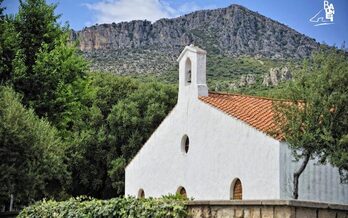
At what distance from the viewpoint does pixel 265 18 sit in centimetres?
8100

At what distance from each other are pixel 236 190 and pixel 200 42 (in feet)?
174

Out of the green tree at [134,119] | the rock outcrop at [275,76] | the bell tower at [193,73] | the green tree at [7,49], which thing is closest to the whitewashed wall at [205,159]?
the bell tower at [193,73]

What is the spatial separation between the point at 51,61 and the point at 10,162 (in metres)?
7.53

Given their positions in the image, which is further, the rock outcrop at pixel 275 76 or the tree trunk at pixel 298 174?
the rock outcrop at pixel 275 76

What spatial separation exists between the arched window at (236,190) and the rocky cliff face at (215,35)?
147 feet

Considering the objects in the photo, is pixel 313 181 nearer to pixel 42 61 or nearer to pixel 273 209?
pixel 42 61

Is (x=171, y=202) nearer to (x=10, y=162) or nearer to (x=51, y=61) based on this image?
(x=10, y=162)

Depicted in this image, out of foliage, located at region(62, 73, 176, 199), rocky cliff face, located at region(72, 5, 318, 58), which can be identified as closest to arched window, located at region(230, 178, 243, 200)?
foliage, located at region(62, 73, 176, 199)

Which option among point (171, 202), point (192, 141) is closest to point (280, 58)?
point (192, 141)

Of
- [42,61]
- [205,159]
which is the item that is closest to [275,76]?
[205,159]

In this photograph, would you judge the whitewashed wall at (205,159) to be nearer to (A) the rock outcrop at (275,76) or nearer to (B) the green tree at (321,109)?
(B) the green tree at (321,109)

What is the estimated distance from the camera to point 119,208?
14141mm

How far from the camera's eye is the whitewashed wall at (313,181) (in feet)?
74.8

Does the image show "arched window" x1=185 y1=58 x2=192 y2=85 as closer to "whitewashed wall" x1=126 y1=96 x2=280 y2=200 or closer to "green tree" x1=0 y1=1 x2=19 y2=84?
"whitewashed wall" x1=126 y1=96 x2=280 y2=200
